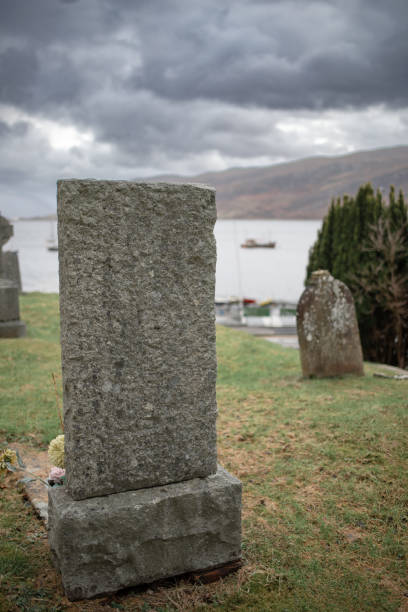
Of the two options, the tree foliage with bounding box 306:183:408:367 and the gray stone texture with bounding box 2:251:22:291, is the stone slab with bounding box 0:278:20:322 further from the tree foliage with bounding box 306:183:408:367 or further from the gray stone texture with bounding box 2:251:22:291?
the tree foliage with bounding box 306:183:408:367

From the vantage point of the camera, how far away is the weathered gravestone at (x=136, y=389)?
247cm

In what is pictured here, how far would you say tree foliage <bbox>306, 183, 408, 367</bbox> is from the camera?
11977 millimetres

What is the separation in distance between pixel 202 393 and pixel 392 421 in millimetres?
3172

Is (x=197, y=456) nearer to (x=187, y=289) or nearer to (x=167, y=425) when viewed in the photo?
(x=167, y=425)

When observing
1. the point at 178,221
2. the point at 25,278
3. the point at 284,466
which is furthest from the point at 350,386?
the point at 25,278

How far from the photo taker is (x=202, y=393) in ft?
9.02

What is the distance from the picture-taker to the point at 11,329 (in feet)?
31.9

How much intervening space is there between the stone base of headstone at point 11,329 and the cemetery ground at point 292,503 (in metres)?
2.58

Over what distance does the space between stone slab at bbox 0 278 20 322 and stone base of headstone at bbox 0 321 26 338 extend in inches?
3.7

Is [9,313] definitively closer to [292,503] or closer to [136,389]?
[292,503]

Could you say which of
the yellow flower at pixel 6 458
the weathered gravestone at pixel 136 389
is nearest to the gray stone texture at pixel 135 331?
the weathered gravestone at pixel 136 389

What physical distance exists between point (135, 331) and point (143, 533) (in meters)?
1.07

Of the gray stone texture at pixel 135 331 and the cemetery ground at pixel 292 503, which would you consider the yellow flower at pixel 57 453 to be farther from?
the cemetery ground at pixel 292 503

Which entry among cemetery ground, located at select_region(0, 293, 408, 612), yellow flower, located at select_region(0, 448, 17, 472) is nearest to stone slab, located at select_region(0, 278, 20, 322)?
cemetery ground, located at select_region(0, 293, 408, 612)
